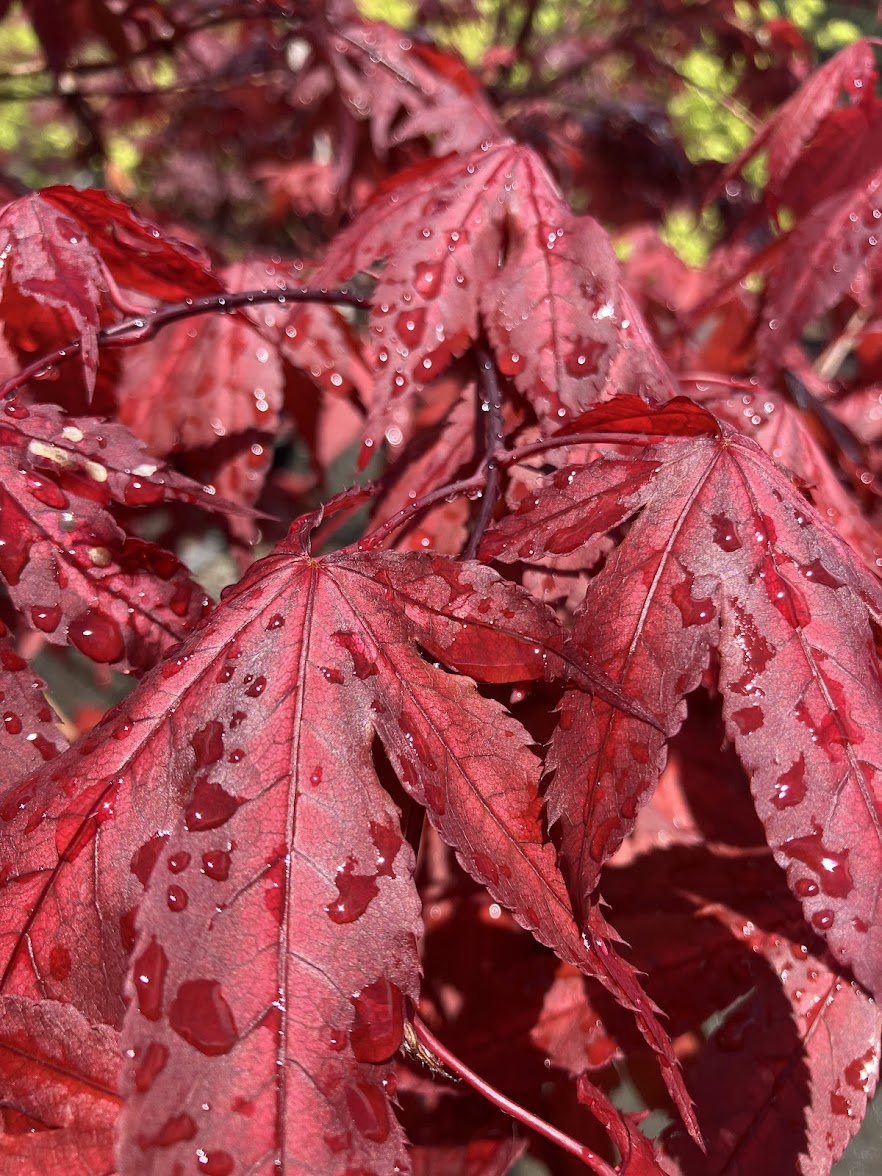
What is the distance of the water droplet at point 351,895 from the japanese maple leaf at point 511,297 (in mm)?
329

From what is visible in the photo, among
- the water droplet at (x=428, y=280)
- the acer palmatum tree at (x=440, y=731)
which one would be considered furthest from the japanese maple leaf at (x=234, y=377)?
the water droplet at (x=428, y=280)

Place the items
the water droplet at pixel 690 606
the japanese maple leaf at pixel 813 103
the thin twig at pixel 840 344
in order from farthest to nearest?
the thin twig at pixel 840 344 < the japanese maple leaf at pixel 813 103 < the water droplet at pixel 690 606

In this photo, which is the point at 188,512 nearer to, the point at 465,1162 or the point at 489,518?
the point at 489,518

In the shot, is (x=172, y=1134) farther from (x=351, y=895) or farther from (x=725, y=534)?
(x=725, y=534)

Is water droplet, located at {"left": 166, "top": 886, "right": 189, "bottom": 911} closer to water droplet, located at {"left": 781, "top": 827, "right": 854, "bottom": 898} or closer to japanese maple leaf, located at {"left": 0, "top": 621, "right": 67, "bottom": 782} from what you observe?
japanese maple leaf, located at {"left": 0, "top": 621, "right": 67, "bottom": 782}

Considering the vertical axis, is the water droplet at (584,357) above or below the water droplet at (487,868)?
above

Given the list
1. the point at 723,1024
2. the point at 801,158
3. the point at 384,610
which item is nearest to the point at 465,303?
the point at 384,610

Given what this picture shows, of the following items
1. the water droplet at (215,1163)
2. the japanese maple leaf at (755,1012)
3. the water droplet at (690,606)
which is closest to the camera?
the water droplet at (215,1163)

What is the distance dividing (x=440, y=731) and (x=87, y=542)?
269mm

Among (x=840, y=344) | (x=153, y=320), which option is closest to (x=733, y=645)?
(x=153, y=320)

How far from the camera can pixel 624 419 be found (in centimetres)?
63

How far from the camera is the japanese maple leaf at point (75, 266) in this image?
70cm

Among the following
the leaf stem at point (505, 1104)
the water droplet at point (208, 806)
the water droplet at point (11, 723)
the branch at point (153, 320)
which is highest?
the branch at point (153, 320)

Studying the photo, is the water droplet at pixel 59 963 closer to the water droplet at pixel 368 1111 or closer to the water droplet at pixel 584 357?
the water droplet at pixel 368 1111
